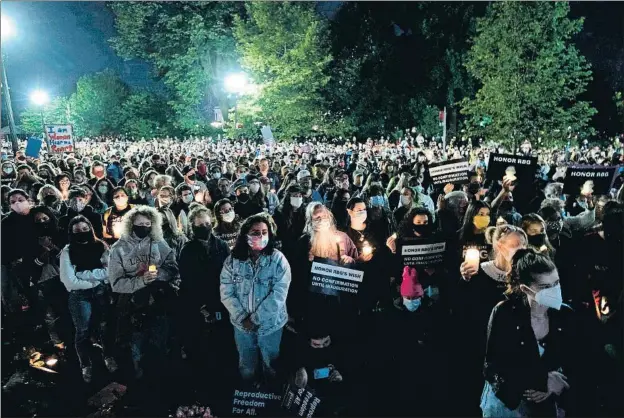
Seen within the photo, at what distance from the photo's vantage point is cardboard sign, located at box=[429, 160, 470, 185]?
26.5 ft

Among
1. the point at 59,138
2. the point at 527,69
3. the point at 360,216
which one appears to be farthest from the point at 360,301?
the point at 527,69

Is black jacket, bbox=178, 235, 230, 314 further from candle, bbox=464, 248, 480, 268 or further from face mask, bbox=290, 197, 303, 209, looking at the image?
candle, bbox=464, 248, 480, 268

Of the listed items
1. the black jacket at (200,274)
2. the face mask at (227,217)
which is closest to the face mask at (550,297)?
the black jacket at (200,274)

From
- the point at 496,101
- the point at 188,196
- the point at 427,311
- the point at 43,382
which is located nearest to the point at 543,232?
the point at 427,311

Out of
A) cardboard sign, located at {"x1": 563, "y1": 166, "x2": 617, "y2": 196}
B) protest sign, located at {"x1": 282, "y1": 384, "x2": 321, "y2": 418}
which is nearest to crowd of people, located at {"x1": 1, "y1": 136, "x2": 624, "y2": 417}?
protest sign, located at {"x1": 282, "y1": 384, "x2": 321, "y2": 418}

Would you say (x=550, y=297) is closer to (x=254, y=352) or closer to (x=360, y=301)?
(x=360, y=301)

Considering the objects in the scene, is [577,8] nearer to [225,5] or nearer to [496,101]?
[496,101]

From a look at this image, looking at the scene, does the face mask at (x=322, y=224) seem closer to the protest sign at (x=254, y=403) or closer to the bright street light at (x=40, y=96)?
the protest sign at (x=254, y=403)

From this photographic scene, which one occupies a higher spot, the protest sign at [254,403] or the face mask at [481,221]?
the face mask at [481,221]

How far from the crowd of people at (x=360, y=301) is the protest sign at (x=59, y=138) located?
32.0 feet

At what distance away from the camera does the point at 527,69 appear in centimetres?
1845

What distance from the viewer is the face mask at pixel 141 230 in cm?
494

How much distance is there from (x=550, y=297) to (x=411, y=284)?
2.29 meters

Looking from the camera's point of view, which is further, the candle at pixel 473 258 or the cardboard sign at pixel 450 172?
the cardboard sign at pixel 450 172
